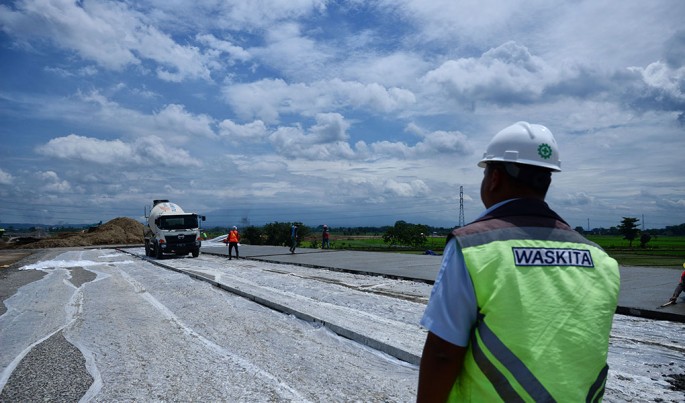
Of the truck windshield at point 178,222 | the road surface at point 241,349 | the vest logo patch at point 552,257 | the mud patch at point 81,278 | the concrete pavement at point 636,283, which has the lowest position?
the mud patch at point 81,278

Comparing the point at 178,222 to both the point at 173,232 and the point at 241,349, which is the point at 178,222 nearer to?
the point at 173,232

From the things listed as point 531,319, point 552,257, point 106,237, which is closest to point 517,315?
point 531,319

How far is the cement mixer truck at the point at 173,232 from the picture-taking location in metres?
28.4

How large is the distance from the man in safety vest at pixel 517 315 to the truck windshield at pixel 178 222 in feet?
95.5

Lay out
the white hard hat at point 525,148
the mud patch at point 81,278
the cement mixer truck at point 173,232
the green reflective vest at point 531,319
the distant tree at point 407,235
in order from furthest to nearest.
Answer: the distant tree at point 407,235 < the cement mixer truck at point 173,232 < the mud patch at point 81,278 < the white hard hat at point 525,148 < the green reflective vest at point 531,319

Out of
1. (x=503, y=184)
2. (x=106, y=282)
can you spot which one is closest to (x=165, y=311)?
(x=106, y=282)

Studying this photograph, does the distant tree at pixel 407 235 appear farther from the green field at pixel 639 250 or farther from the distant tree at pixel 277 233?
the distant tree at pixel 277 233

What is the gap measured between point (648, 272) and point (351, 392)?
1360 centimetres

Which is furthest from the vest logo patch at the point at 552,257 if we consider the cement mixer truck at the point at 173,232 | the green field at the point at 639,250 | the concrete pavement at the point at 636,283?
the cement mixer truck at the point at 173,232

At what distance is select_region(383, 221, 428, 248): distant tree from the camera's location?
83688mm

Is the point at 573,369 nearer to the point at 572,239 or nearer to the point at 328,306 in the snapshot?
the point at 572,239

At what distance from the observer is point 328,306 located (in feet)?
33.6

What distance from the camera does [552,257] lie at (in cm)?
179

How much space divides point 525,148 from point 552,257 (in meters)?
0.51
